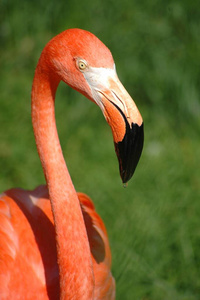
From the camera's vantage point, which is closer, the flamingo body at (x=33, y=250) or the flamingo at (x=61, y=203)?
the flamingo at (x=61, y=203)

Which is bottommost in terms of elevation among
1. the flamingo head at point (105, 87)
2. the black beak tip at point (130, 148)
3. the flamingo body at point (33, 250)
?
the flamingo body at point (33, 250)

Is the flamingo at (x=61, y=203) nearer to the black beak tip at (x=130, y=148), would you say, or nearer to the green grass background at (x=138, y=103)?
the black beak tip at (x=130, y=148)

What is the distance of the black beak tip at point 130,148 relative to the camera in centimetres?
196

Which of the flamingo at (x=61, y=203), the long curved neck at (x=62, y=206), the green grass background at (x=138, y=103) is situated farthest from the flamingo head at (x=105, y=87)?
the green grass background at (x=138, y=103)

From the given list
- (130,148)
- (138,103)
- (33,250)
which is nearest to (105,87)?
(130,148)

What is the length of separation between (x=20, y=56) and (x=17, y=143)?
1.13 m

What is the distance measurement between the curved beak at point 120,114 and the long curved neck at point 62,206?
1.16 feet

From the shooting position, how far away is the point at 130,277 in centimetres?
332

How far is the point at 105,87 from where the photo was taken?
198cm

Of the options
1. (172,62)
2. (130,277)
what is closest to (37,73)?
(130,277)

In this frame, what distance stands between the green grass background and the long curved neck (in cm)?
130

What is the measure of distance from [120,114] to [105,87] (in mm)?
124

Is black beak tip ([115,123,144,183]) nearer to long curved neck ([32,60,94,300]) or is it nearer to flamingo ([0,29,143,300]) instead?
flamingo ([0,29,143,300])

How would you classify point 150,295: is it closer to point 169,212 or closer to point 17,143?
point 169,212
